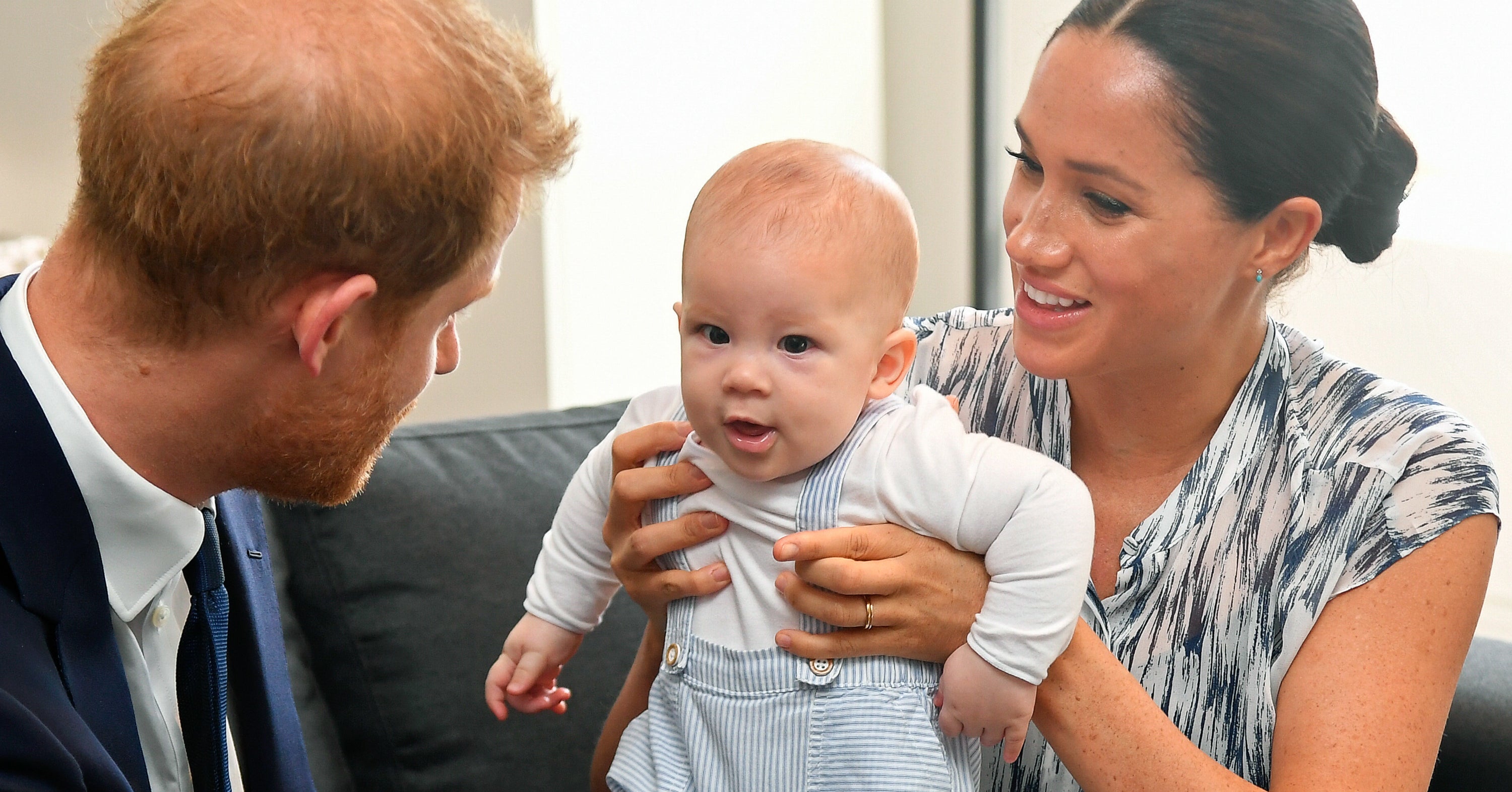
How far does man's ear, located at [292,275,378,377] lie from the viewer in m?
1.15

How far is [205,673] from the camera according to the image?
4.18ft

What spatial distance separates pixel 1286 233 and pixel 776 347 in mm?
611

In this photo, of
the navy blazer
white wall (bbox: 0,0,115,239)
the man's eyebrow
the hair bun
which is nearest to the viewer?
the navy blazer

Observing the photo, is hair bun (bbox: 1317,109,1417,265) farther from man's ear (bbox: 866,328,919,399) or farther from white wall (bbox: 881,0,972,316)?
white wall (bbox: 881,0,972,316)

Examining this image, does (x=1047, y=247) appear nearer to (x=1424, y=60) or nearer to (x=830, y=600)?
(x=830, y=600)

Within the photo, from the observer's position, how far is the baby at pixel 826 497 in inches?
46.6

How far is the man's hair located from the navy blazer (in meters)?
0.14

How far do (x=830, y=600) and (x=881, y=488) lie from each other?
117 mm

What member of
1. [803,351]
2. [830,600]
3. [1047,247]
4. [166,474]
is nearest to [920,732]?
[830,600]

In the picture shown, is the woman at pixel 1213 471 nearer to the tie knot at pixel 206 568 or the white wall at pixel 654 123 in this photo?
the tie knot at pixel 206 568

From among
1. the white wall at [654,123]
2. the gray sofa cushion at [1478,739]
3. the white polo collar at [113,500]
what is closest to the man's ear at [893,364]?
the white polo collar at [113,500]

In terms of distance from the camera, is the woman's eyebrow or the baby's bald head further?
the woman's eyebrow

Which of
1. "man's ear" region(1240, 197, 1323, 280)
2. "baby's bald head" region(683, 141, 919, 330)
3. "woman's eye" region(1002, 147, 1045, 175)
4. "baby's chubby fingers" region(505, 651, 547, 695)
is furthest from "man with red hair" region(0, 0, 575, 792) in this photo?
"man's ear" region(1240, 197, 1323, 280)

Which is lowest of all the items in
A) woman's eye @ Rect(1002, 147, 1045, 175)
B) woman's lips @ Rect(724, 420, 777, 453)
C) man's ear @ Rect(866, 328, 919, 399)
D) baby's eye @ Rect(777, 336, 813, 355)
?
woman's lips @ Rect(724, 420, 777, 453)
